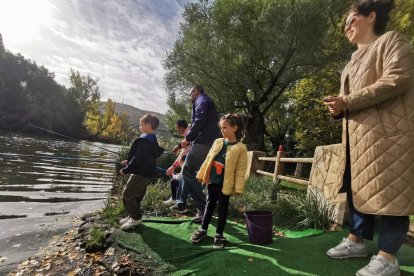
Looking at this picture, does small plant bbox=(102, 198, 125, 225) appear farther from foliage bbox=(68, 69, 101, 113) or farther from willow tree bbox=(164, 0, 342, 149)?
foliage bbox=(68, 69, 101, 113)

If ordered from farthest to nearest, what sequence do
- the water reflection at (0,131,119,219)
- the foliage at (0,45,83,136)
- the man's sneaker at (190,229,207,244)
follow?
1. the foliage at (0,45,83,136)
2. the water reflection at (0,131,119,219)
3. the man's sneaker at (190,229,207,244)

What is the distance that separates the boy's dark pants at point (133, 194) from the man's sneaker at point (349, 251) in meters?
2.58

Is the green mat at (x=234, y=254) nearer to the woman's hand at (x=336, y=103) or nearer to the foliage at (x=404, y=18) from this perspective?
the woman's hand at (x=336, y=103)

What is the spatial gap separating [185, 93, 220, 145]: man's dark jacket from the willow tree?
1173cm

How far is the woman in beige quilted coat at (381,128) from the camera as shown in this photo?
99.6 inches

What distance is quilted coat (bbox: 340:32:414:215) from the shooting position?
2516mm

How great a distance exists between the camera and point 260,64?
1798 centimetres

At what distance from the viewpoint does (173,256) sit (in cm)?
368

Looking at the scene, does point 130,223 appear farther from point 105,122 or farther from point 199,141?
point 105,122

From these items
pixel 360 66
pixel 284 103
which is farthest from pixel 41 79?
pixel 360 66

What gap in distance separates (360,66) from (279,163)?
17.8 ft

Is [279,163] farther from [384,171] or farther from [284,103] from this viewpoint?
[284,103]

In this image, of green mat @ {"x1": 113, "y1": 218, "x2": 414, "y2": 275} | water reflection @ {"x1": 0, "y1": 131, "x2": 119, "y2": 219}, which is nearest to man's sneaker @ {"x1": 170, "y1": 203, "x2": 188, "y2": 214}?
green mat @ {"x1": 113, "y1": 218, "x2": 414, "y2": 275}

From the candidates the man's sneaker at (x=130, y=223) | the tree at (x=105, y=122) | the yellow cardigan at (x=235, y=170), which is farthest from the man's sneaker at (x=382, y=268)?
the tree at (x=105, y=122)
